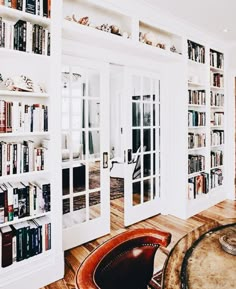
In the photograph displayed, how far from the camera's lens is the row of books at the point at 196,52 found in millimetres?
3729

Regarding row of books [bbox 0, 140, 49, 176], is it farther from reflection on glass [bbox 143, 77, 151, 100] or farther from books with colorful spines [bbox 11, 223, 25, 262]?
reflection on glass [bbox 143, 77, 151, 100]

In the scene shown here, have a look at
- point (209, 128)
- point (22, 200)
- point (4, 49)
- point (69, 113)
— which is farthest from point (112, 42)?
point (209, 128)

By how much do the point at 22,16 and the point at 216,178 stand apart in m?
3.78

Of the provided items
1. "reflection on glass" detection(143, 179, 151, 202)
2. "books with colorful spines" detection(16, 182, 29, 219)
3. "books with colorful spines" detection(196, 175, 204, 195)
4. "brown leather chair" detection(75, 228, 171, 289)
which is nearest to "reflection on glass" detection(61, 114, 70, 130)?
"books with colorful spines" detection(16, 182, 29, 219)

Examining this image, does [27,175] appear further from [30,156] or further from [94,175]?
[94,175]

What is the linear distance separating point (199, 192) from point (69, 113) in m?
2.48

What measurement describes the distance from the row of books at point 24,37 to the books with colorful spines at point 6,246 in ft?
4.81

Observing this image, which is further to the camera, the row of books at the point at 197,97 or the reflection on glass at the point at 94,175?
the row of books at the point at 197,97

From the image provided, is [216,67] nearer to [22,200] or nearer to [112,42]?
[112,42]

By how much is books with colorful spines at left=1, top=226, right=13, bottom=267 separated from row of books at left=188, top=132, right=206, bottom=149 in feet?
9.06

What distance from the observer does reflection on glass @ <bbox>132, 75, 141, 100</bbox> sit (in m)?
3.43

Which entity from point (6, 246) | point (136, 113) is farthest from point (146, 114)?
point (6, 246)

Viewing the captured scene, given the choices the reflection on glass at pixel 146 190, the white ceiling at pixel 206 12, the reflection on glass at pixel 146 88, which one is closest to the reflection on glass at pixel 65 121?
the reflection on glass at pixel 146 88

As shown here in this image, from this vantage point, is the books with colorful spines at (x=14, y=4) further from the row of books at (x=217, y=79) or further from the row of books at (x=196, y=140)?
the row of books at (x=217, y=79)
